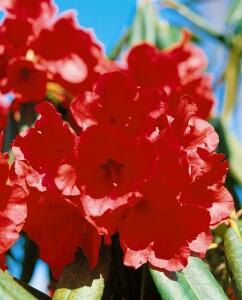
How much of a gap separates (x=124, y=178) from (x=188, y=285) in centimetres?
17

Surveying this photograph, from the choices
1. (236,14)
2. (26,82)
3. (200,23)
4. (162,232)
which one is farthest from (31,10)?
(236,14)

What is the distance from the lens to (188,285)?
71 cm

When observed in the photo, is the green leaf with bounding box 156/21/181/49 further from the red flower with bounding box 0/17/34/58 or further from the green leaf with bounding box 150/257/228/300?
the green leaf with bounding box 150/257/228/300

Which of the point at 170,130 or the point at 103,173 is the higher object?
the point at 170,130

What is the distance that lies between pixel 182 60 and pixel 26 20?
1.50 feet

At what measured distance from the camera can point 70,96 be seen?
1288 millimetres

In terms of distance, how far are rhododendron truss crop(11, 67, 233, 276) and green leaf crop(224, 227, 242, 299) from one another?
0.07m

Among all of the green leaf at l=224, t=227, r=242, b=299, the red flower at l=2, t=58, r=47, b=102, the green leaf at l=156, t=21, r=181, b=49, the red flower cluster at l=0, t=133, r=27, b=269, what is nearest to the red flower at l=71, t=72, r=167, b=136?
the red flower cluster at l=0, t=133, r=27, b=269

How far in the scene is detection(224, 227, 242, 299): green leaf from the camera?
72 centimetres

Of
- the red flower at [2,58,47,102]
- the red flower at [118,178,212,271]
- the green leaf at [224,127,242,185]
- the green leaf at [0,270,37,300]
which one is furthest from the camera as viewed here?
the green leaf at [224,127,242,185]

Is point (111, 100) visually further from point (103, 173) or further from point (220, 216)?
point (220, 216)

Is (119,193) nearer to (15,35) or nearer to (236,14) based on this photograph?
(15,35)

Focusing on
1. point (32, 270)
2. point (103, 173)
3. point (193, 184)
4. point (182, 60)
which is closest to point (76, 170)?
point (103, 173)

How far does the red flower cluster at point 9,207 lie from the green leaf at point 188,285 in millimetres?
205
